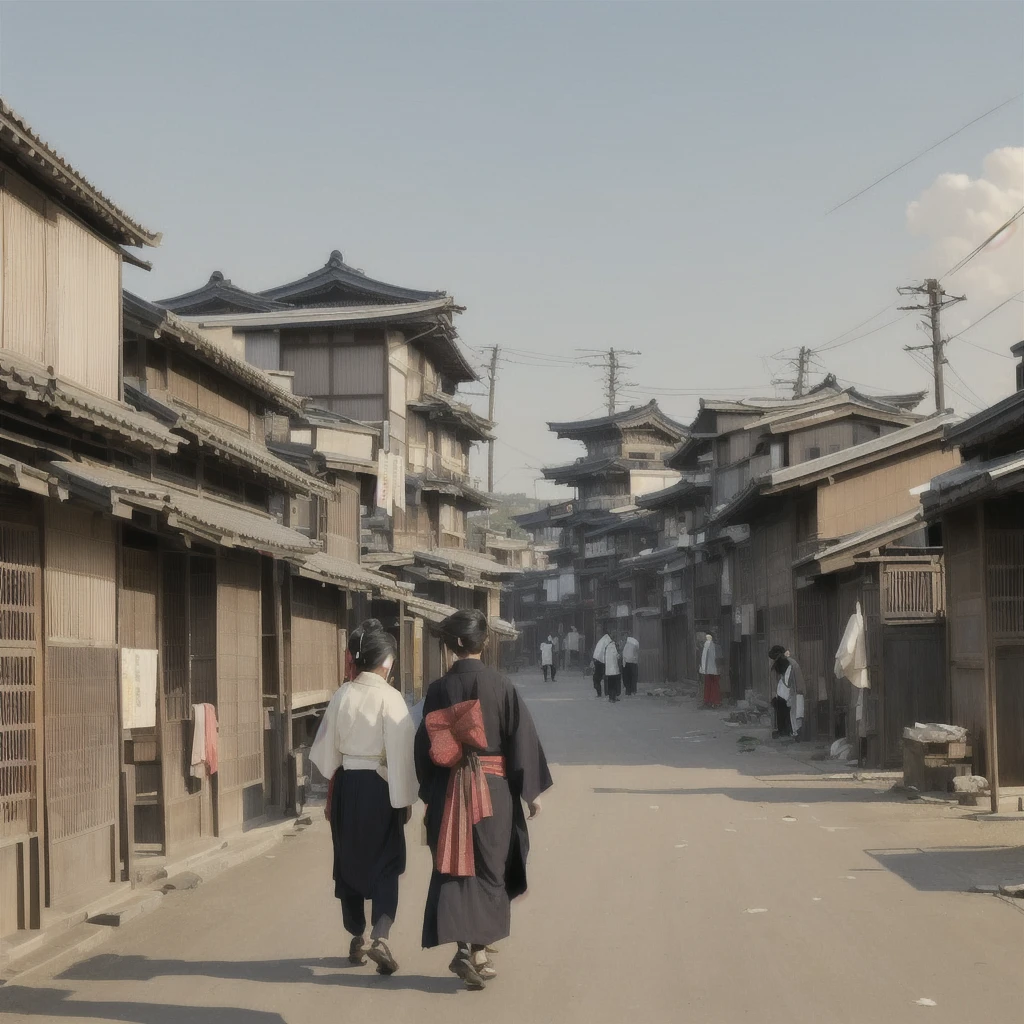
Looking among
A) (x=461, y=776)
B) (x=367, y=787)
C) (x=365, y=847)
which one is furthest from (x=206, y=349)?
(x=461, y=776)

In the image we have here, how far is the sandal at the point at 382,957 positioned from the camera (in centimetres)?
862

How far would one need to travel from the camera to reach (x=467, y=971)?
8219mm

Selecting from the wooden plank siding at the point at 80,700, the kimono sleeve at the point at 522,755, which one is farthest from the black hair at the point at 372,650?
the wooden plank siding at the point at 80,700

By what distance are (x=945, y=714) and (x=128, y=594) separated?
13071 mm

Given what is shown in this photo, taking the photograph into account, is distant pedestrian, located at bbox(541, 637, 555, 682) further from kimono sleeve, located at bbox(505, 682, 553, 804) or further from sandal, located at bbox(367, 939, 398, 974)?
sandal, located at bbox(367, 939, 398, 974)

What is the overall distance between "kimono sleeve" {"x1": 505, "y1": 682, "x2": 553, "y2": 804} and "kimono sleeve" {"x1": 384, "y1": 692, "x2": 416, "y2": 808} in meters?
0.67

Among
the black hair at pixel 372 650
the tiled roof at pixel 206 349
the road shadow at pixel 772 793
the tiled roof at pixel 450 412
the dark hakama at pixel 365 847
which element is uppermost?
the tiled roof at pixel 450 412

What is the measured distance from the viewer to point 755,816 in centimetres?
1653

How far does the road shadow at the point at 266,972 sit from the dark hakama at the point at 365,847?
12.8 inches

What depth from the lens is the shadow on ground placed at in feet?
38.0

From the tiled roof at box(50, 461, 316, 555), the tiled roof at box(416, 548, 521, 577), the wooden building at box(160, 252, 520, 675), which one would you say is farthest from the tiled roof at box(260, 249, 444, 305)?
the tiled roof at box(50, 461, 316, 555)

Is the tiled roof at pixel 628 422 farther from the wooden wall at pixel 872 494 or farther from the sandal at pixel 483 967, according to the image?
the sandal at pixel 483 967

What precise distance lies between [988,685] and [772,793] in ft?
12.0

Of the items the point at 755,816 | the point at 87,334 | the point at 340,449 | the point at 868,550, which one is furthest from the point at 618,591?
the point at 87,334
